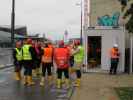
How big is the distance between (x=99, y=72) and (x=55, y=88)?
29.1 ft

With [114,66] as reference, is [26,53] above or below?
above

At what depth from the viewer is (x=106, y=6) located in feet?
161

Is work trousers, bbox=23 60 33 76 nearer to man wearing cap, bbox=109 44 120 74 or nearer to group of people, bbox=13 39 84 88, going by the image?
group of people, bbox=13 39 84 88

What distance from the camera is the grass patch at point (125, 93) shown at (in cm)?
1612

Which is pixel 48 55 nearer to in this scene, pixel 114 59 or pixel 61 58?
pixel 61 58

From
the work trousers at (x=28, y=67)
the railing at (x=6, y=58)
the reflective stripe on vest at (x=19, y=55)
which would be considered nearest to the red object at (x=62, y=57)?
the work trousers at (x=28, y=67)

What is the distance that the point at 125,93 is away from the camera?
17.3 meters

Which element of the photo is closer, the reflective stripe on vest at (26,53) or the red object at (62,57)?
the red object at (62,57)

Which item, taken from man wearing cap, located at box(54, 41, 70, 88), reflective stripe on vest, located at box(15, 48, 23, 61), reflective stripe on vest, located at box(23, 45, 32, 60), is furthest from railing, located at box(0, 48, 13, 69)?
man wearing cap, located at box(54, 41, 70, 88)

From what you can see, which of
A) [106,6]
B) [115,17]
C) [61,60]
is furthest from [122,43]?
[106,6]

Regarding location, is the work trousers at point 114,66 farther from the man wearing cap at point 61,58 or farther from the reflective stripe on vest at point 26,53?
the man wearing cap at point 61,58

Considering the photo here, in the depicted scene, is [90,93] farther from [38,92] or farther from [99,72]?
[99,72]

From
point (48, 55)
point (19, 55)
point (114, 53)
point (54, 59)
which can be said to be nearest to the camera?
point (54, 59)

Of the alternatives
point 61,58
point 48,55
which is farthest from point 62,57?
point 48,55
